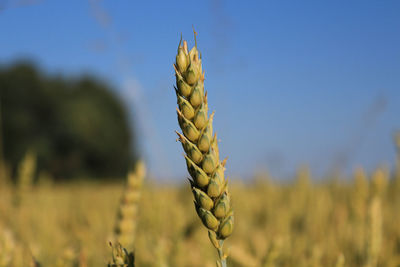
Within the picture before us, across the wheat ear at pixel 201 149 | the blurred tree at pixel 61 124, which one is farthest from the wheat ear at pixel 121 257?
the blurred tree at pixel 61 124

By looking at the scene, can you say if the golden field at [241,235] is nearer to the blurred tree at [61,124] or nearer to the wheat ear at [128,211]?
the wheat ear at [128,211]

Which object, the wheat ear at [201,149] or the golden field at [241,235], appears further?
the golden field at [241,235]

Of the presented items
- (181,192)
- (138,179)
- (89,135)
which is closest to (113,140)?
(89,135)

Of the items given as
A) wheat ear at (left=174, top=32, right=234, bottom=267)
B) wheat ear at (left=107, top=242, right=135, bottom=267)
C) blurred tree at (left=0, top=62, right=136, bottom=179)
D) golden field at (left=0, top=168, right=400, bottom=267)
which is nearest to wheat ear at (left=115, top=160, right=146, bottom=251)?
golden field at (left=0, top=168, right=400, bottom=267)

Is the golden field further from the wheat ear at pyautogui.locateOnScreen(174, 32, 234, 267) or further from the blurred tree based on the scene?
the blurred tree

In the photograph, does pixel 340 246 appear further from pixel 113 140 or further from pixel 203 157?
pixel 113 140

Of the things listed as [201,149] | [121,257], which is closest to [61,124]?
[121,257]

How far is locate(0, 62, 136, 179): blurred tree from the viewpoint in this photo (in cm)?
1675

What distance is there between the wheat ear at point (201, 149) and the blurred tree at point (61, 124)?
52.6 feet

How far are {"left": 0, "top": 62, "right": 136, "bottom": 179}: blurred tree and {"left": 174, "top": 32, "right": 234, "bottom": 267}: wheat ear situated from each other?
16.0 meters

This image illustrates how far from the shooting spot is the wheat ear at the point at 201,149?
0.56 metres

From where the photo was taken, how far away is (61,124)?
59.6ft

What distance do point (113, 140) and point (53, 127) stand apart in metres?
2.87

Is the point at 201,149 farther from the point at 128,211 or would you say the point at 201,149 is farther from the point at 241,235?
the point at 241,235
